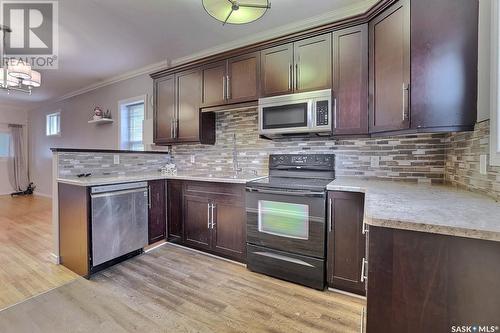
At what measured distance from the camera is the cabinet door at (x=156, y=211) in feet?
9.16

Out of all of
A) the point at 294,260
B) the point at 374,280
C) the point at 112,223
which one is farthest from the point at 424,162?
the point at 112,223

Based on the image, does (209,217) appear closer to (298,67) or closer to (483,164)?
(298,67)

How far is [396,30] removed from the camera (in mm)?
1784

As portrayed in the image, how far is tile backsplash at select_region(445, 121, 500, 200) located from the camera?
4.44ft

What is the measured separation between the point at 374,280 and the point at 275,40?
235cm

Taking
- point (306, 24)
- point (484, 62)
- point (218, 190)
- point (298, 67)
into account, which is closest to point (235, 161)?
point (218, 190)

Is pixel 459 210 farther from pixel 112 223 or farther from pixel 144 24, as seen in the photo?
pixel 144 24

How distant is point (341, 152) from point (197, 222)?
1.82 m

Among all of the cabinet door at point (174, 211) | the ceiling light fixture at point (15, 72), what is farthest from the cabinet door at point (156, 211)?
the ceiling light fixture at point (15, 72)

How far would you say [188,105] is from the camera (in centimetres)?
313

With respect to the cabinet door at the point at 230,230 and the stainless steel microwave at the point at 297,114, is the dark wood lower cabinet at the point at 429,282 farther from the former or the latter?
the cabinet door at the point at 230,230

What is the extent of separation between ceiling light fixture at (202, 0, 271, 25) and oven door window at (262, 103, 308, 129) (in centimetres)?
86

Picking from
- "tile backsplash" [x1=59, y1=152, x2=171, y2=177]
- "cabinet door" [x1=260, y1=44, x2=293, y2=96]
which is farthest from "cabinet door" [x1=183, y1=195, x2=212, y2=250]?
"cabinet door" [x1=260, y1=44, x2=293, y2=96]

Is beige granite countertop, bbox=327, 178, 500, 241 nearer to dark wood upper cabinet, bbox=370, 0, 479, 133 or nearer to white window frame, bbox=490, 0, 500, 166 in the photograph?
white window frame, bbox=490, 0, 500, 166
